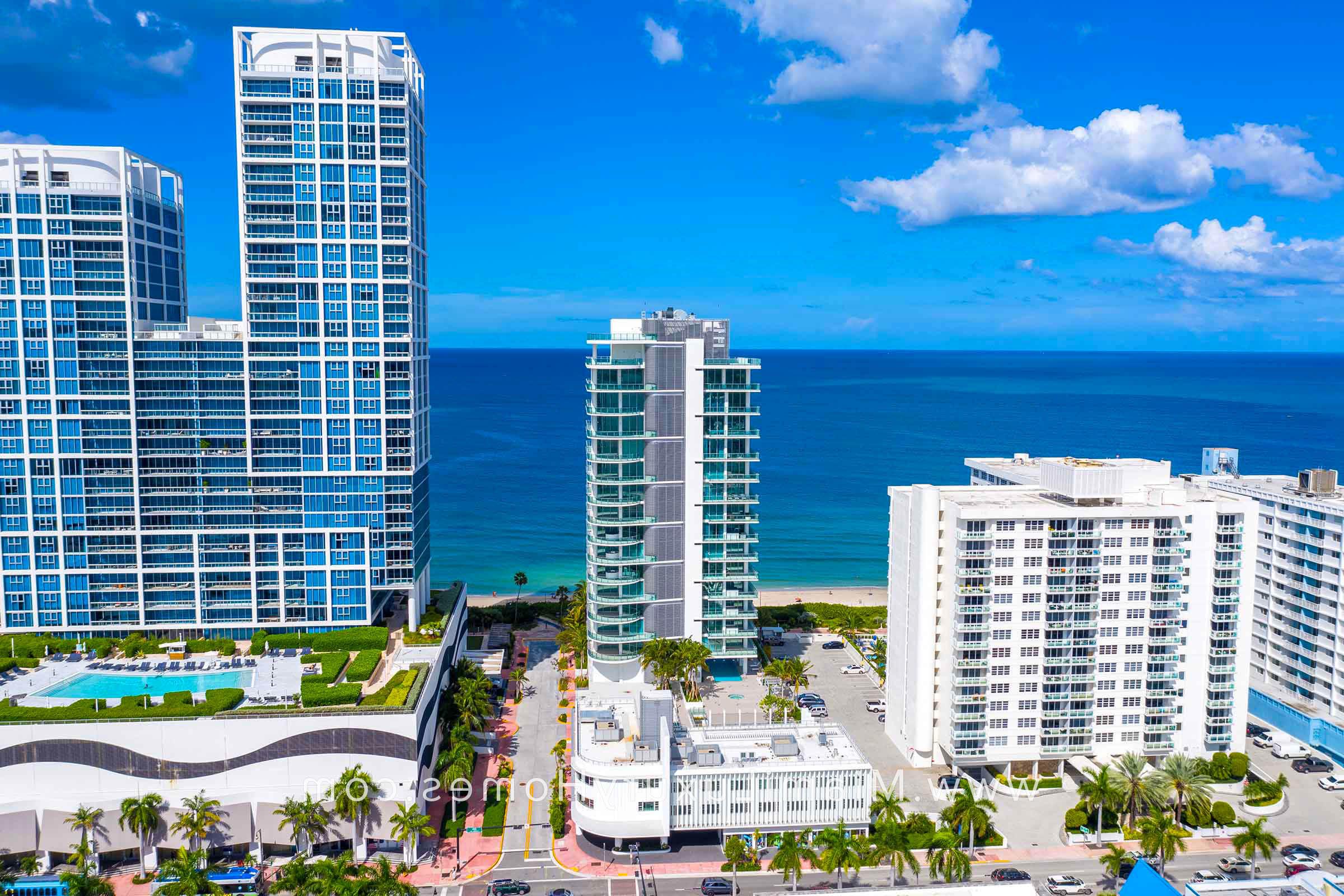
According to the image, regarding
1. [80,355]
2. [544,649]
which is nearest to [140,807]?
[80,355]

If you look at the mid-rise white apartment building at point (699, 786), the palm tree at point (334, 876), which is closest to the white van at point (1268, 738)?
the mid-rise white apartment building at point (699, 786)

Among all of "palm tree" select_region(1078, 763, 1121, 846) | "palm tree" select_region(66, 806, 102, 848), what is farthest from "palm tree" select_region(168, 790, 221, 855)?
"palm tree" select_region(1078, 763, 1121, 846)

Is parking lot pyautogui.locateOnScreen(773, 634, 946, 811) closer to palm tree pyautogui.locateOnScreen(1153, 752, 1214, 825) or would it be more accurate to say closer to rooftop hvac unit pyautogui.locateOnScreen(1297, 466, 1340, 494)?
palm tree pyautogui.locateOnScreen(1153, 752, 1214, 825)

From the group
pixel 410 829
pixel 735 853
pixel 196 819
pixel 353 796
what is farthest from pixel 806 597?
pixel 196 819

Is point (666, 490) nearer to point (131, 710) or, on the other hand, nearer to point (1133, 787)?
point (1133, 787)

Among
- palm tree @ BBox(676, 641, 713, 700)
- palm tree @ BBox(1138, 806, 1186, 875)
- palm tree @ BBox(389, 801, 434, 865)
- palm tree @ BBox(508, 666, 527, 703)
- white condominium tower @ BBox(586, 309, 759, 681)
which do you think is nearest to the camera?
palm tree @ BBox(1138, 806, 1186, 875)

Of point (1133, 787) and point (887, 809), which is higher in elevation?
point (887, 809)

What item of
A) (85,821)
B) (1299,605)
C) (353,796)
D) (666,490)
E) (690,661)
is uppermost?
(666,490)

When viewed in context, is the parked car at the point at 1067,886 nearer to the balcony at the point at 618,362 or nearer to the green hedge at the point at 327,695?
the green hedge at the point at 327,695
